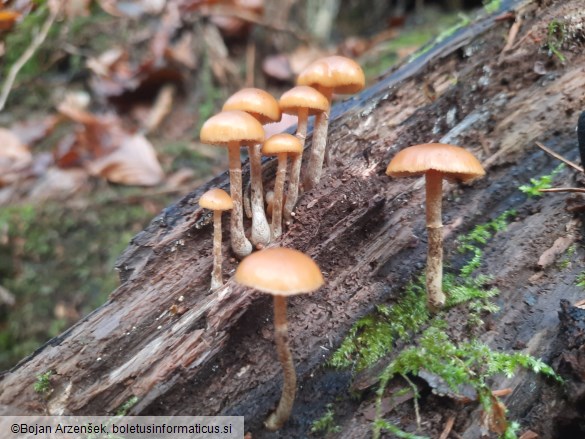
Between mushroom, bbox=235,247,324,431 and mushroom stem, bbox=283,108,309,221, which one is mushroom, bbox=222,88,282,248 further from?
mushroom, bbox=235,247,324,431

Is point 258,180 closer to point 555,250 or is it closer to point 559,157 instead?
point 555,250

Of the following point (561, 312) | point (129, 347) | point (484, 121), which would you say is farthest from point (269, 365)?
point (484, 121)

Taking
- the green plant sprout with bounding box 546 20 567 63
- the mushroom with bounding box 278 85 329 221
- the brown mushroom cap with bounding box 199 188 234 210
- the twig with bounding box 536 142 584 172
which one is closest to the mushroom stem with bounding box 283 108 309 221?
the mushroom with bounding box 278 85 329 221

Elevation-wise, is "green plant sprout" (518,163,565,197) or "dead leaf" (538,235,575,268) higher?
"green plant sprout" (518,163,565,197)

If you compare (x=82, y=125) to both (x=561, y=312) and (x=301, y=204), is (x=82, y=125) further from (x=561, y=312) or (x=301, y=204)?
(x=561, y=312)

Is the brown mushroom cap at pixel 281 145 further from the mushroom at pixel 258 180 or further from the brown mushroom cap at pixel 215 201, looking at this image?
the brown mushroom cap at pixel 215 201

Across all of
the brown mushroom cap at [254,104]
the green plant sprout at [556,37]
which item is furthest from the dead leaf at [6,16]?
the green plant sprout at [556,37]
